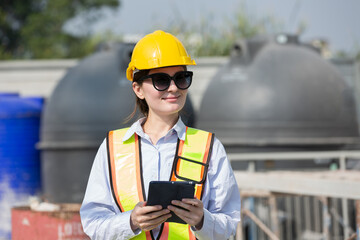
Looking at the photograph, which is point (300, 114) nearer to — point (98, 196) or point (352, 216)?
point (352, 216)

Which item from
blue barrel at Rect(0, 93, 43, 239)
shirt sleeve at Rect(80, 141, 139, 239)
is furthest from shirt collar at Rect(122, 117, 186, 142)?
blue barrel at Rect(0, 93, 43, 239)

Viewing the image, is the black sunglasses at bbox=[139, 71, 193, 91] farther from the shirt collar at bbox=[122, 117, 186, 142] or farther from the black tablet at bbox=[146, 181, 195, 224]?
the black tablet at bbox=[146, 181, 195, 224]

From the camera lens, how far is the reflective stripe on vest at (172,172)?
2.48 metres

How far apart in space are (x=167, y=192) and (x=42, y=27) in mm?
31376

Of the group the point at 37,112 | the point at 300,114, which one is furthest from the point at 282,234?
the point at 37,112

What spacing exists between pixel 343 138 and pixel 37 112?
4723mm

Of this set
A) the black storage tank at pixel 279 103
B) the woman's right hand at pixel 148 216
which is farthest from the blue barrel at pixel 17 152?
the woman's right hand at pixel 148 216

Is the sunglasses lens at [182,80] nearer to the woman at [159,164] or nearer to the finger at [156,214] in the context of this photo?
the woman at [159,164]

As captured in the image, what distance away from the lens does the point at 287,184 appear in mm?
4965

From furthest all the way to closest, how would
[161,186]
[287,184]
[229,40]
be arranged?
[229,40] < [287,184] < [161,186]

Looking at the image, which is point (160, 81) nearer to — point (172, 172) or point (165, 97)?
point (165, 97)

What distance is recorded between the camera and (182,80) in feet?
8.35

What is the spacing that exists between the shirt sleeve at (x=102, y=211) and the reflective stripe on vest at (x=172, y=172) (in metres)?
0.04

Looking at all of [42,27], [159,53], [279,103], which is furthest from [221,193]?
[42,27]
